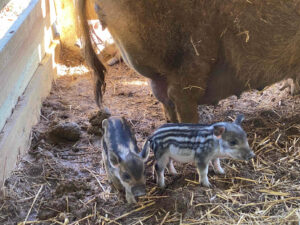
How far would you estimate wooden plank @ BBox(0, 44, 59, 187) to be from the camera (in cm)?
A: 324

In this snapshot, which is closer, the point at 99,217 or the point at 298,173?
the point at 99,217

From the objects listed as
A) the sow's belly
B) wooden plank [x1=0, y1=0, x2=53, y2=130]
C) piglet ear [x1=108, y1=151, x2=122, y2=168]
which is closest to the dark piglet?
piglet ear [x1=108, y1=151, x2=122, y2=168]

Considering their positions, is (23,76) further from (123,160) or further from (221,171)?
(221,171)

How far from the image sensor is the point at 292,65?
3.77 metres

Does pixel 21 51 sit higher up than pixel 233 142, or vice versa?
pixel 21 51

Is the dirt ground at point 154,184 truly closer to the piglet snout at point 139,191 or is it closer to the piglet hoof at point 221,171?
the piglet hoof at point 221,171

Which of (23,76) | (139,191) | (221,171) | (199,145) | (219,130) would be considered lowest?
(221,171)

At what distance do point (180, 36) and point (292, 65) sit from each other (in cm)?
104

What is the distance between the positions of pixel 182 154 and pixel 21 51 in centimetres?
171

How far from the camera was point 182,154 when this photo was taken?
3.01 metres

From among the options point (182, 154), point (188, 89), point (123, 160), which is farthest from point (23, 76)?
point (182, 154)

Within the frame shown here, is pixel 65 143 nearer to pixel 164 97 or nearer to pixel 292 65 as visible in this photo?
pixel 164 97

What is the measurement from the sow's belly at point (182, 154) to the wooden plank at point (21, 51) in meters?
1.22

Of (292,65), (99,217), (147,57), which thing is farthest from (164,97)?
(99,217)
